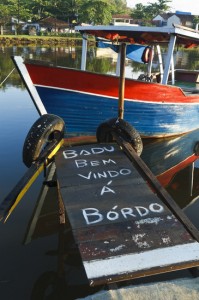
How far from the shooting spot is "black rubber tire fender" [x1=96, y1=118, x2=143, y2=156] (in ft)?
19.4

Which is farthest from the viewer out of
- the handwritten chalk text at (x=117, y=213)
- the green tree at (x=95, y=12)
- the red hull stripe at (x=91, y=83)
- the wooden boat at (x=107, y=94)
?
the green tree at (x=95, y=12)

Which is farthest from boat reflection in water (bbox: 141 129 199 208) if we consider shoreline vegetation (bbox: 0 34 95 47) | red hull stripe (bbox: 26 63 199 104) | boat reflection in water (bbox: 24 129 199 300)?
shoreline vegetation (bbox: 0 34 95 47)

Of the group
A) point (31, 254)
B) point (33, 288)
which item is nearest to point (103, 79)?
point (31, 254)

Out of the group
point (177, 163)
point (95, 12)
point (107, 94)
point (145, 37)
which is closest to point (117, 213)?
point (107, 94)

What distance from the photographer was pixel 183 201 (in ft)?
22.3

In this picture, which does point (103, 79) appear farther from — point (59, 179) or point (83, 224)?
point (83, 224)

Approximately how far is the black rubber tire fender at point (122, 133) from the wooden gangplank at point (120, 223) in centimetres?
78

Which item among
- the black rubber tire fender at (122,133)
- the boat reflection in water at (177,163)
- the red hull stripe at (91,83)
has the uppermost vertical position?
the red hull stripe at (91,83)

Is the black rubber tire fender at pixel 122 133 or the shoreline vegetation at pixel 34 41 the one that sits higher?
the shoreline vegetation at pixel 34 41

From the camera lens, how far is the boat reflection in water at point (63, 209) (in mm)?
4188

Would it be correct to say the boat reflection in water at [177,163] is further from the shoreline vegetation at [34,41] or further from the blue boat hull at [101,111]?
the shoreline vegetation at [34,41]

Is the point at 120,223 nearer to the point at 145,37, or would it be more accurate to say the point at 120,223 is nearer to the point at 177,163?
the point at 177,163

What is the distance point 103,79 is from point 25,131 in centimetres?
398

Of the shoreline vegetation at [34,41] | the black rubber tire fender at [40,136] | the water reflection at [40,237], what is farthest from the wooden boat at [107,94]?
the shoreline vegetation at [34,41]
